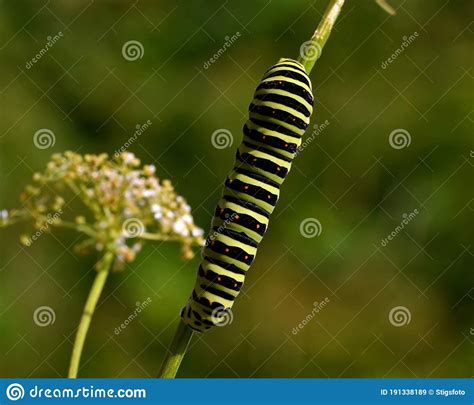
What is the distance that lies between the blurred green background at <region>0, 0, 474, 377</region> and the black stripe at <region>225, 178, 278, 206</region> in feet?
5.81

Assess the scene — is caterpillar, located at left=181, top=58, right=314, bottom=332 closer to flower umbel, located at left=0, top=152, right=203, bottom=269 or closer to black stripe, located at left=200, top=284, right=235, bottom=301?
black stripe, located at left=200, top=284, right=235, bottom=301

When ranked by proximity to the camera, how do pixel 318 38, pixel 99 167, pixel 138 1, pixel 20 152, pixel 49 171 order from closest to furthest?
1. pixel 318 38
2. pixel 49 171
3. pixel 99 167
4. pixel 20 152
5. pixel 138 1

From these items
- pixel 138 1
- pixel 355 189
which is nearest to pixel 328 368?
pixel 355 189

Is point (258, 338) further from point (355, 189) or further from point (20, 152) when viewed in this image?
point (20, 152)

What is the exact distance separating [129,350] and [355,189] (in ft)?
4.38

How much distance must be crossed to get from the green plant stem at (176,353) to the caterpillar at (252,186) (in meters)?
0.28

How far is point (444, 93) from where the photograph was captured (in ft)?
11.9

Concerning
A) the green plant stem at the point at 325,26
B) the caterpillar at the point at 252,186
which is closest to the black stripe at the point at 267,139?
the caterpillar at the point at 252,186

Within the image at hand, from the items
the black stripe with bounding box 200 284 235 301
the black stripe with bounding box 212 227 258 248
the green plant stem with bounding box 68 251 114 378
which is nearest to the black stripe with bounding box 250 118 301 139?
the black stripe with bounding box 212 227 258 248

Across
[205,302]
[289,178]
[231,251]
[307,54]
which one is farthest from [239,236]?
[289,178]

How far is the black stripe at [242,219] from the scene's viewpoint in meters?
1.57

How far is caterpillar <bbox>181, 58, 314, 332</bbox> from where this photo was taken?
60.9 inches

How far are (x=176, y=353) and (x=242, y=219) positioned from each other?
1.59ft

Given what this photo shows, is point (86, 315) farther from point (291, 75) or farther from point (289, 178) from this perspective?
point (289, 178)
